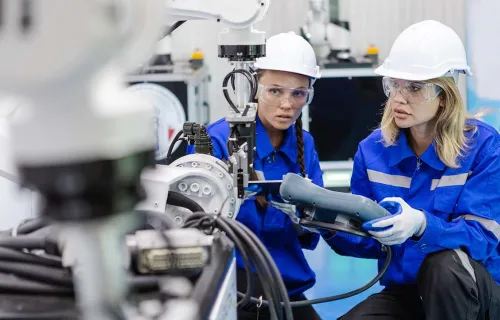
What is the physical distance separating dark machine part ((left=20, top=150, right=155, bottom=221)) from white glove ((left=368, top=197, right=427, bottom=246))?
1.32 metres

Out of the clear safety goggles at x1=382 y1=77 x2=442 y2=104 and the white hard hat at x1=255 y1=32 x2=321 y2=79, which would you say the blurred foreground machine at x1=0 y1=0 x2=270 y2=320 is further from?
the white hard hat at x1=255 y1=32 x2=321 y2=79

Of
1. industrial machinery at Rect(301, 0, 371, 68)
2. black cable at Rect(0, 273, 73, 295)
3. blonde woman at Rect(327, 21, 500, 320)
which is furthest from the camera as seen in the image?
industrial machinery at Rect(301, 0, 371, 68)

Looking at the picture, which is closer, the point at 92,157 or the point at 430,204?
the point at 92,157

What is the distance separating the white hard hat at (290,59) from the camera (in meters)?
2.37

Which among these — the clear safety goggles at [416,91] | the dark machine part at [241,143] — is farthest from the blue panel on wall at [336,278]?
the dark machine part at [241,143]

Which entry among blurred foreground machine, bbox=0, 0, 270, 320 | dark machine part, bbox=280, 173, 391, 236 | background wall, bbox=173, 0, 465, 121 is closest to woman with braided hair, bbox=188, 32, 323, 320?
dark machine part, bbox=280, 173, 391, 236

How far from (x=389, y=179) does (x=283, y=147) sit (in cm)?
40

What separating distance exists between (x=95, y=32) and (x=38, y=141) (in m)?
0.11

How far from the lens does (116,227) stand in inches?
24.0

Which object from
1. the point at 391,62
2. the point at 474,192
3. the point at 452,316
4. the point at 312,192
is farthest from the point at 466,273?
the point at 391,62

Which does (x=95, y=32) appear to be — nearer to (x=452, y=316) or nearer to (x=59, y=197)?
(x=59, y=197)

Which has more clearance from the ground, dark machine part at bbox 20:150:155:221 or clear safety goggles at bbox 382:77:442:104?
dark machine part at bbox 20:150:155:221

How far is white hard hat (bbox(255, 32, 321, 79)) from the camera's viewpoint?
2.37 m

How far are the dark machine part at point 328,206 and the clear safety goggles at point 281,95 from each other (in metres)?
0.60
